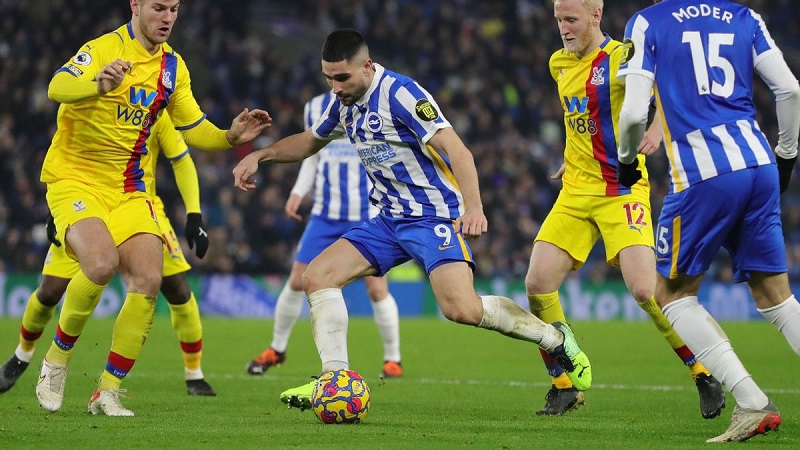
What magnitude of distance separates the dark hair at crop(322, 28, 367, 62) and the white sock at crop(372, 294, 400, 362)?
4299mm

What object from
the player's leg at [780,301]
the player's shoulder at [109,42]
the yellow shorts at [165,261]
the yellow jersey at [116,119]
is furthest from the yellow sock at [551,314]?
the player's shoulder at [109,42]

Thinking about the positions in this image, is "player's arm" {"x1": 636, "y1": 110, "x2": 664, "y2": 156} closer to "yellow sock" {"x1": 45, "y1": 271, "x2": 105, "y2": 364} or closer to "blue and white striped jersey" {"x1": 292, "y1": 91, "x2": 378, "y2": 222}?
"yellow sock" {"x1": 45, "y1": 271, "x2": 105, "y2": 364}

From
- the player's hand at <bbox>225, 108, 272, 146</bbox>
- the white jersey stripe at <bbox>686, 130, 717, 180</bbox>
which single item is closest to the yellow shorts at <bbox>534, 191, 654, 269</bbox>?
the white jersey stripe at <bbox>686, 130, 717, 180</bbox>

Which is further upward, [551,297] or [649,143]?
[649,143]

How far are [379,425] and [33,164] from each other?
52.1 feet

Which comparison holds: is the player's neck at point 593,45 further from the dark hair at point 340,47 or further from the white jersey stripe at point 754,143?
the white jersey stripe at point 754,143

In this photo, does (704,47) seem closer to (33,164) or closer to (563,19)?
(563,19)

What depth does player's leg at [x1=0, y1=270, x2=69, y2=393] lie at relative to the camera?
8391mm

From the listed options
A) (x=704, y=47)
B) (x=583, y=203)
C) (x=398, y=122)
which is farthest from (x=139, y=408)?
(x=704, y=47)

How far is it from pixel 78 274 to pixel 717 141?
3.94 m

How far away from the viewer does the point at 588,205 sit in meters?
7.58

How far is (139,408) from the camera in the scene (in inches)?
295

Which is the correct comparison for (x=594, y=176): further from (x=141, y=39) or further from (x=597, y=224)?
(x=141, y=39)

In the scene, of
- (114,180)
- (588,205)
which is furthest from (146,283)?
(588,205)
